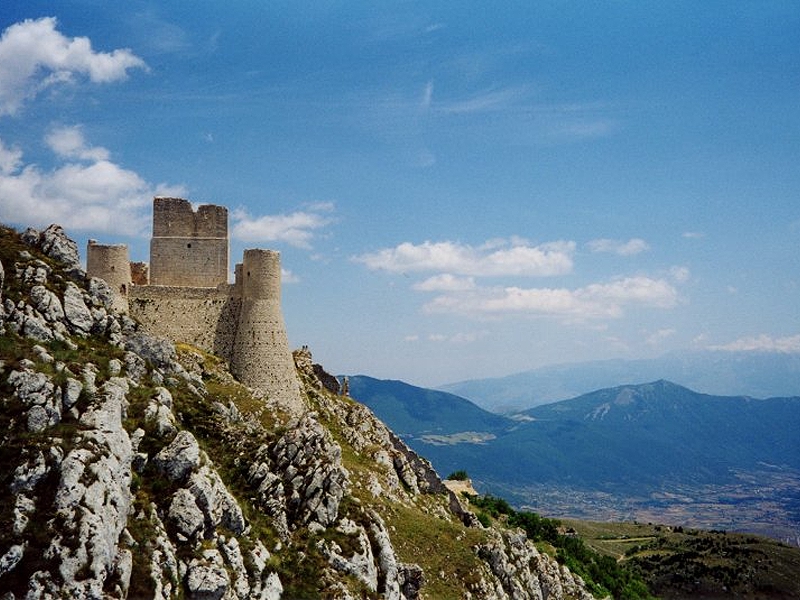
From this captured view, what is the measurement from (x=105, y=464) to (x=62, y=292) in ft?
47.1

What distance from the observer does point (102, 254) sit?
54.3 m

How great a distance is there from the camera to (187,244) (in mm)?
59469

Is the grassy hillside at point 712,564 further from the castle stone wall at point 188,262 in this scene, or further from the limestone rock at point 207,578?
the limestone rock at point 207,578

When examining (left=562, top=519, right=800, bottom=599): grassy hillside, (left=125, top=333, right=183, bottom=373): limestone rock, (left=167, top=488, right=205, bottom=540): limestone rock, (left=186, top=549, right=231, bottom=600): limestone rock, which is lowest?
(left=562, top=519, right=800, bottom=599): grassy hillside

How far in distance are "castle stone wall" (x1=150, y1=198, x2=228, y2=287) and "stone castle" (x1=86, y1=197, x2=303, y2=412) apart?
0.25 ft

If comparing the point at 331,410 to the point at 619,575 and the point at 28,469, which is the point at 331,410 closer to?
the point at 28,469

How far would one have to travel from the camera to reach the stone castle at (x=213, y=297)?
189ft

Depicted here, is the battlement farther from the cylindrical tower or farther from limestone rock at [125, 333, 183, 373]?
limestone rock at [125, 333, 183, 373]

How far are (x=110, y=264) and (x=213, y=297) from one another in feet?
27.1

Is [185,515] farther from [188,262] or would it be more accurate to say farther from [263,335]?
[188,262]

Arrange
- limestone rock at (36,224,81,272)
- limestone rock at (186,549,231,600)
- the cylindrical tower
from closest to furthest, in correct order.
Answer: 1. limestone rock at (186,549,231,600)
2. limestone rock at (36,224,81,272)
3. the cylindrical tower

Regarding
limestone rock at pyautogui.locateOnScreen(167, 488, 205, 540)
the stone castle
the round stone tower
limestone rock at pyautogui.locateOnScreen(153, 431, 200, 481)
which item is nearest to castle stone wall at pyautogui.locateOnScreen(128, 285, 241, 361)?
the stone castle

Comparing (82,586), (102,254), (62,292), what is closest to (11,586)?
(82,586)

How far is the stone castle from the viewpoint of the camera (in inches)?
2267
